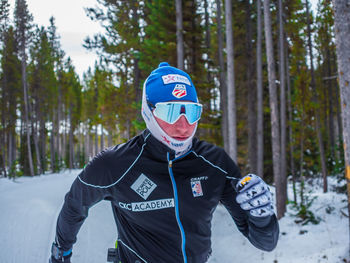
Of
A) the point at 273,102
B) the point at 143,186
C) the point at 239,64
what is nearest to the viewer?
the point at 143,186

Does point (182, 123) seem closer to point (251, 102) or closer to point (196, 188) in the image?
point (196, 188)

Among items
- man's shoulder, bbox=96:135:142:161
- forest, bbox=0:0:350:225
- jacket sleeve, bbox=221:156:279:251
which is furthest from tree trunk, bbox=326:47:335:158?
man's shoulder, bbox=96:135:142:161

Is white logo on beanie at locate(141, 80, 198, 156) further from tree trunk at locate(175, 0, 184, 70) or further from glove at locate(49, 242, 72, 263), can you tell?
tree trunk at locate(175, 0, 184, 70)

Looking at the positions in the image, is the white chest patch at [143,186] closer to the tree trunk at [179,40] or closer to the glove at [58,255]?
the glove at [58,255]

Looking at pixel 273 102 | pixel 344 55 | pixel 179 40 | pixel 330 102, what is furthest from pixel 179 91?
pixel 330 102

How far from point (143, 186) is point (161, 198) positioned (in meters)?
0.17

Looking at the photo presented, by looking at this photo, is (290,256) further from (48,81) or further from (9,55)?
(48,81)

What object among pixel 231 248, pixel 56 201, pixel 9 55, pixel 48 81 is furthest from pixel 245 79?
pixel 48 81

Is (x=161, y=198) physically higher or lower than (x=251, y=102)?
lower

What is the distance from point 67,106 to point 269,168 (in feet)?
110

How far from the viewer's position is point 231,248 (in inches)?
362

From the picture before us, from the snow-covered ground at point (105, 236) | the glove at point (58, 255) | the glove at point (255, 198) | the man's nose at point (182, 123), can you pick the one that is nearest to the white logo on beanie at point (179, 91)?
the man's nose at point (182, 123)

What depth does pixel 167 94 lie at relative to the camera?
7.20 ft

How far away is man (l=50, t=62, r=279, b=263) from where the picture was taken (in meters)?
2.01
